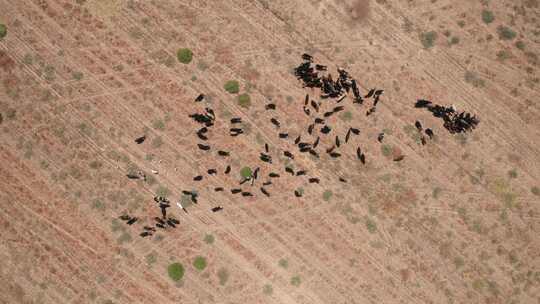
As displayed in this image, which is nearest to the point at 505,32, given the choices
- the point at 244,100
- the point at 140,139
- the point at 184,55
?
the point at 244,100

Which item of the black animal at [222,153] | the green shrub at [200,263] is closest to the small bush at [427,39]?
the black animal at [222,153]

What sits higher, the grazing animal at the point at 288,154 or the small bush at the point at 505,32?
the small bush at the point at 505,32

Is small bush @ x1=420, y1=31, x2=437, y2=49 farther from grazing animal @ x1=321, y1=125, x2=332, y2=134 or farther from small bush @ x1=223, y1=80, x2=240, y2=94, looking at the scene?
small bush @ x1=223, y1=80, x2=240, y2=94

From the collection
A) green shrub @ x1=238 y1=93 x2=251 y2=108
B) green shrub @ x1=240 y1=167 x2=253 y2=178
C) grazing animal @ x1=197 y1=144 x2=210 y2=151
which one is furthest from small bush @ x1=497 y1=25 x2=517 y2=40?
grazing animal @ x1=197 y1=144 x2=210 y2=151

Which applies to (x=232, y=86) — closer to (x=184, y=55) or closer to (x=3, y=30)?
(x=184, y=55)

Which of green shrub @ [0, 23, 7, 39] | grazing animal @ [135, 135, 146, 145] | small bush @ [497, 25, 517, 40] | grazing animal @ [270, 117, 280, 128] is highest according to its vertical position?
small bush @ [497, 25, 517, 40]

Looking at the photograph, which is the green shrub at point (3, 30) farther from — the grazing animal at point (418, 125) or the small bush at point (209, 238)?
the grazing animal at point (418, 125)

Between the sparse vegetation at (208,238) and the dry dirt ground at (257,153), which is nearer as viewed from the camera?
the dry dirt ground at (257,153)
